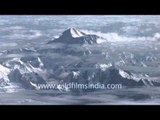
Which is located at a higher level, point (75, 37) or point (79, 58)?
point (75, 37)

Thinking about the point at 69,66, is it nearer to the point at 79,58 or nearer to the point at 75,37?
the point at 79,58

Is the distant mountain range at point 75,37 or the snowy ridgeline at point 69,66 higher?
the distant mountain range at point 75,37

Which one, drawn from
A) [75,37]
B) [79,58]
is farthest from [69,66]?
[75,37]
